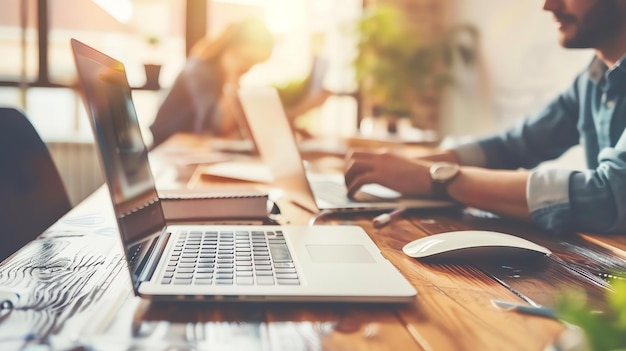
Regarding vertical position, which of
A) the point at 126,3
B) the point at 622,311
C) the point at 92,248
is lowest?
the point at 92,248

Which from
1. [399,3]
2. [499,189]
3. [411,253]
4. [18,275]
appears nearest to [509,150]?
[499,189]

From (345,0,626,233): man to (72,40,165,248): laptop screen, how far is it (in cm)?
49

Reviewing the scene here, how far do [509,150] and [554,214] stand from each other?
64 centimetres

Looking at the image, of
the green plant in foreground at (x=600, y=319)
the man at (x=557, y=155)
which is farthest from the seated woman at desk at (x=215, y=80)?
the green plant in foreground at (x=600, y=319)

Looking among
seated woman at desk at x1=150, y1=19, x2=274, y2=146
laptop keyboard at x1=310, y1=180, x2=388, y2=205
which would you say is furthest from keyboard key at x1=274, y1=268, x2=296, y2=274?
seated woman at desk at x1=150, y1=19, x2=274, y2=146

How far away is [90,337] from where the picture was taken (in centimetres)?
→ 48

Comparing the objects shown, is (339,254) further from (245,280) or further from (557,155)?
(557,155)

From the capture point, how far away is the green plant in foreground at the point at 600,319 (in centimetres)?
25

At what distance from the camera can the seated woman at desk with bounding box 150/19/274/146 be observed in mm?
2723

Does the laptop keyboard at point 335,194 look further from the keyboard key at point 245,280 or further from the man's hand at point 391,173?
the keyboard key at point 245,280

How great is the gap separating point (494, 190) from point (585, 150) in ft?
1.80

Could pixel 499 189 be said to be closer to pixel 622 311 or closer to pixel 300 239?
pixel 300 239

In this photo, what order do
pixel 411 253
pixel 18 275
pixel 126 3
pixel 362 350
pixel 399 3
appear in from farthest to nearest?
1. pixel 399 3
2. pixel 126 3
3. pixel 411 253
4. pixel 18 275
5. pixel 362 350

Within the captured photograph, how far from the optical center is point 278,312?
545 millimetres
